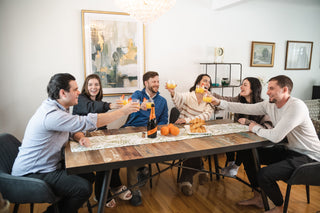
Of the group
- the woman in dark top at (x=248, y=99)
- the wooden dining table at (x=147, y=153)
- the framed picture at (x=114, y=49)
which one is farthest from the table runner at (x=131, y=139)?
the framed picture at (x=114, y=49)

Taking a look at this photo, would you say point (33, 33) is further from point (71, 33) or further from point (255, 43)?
point (255, 43)

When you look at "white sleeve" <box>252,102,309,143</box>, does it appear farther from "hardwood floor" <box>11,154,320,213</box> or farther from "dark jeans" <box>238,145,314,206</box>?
"hardwood floor" <box>11,154,320,213</box>

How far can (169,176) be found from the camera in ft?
10.0

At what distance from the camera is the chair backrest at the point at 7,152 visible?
5.78 feet

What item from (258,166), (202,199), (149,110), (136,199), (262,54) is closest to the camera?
(258,166)

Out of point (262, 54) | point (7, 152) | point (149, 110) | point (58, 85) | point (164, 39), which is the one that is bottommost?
point (7, 152)

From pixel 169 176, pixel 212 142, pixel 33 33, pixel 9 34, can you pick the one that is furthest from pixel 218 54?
pixel 9 34

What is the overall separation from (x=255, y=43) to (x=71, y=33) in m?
3.15

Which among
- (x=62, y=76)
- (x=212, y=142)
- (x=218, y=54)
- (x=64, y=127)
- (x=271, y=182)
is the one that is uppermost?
(x=218, y=54)

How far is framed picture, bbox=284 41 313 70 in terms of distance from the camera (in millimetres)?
4660

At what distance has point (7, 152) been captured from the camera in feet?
6.05

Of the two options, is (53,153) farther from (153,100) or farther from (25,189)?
(153,100)

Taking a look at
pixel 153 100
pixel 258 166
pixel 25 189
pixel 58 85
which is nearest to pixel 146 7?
pixel 58 85

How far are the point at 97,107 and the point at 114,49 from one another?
1.15m
